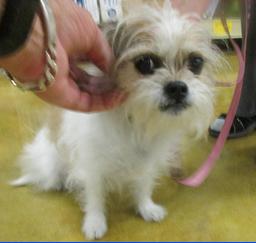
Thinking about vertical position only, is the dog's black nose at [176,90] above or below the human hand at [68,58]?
below

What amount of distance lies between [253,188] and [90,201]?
55cm

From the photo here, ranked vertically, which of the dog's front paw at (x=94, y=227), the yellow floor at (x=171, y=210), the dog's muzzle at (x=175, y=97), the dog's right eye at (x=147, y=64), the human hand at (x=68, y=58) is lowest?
the yellow floor at (x=171, y=210)

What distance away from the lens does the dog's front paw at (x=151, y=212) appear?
1258 millimetres

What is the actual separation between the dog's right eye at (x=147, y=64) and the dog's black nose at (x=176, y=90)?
0.06m

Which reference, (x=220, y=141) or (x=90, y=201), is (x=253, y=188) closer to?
(x=220, y=141)

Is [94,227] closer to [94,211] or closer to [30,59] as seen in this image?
[94,211]

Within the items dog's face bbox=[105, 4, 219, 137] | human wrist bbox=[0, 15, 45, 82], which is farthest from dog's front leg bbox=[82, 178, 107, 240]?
human wrist bbox=[0, 15, 45, 82]

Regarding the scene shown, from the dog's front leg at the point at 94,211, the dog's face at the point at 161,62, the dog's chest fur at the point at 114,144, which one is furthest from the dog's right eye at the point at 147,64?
Result: the dog's front leg at the point at 94,211

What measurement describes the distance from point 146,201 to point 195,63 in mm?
500

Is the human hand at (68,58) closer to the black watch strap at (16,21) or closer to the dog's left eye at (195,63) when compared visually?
the black watch strap at (16,21)

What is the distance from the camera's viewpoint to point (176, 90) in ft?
3.05

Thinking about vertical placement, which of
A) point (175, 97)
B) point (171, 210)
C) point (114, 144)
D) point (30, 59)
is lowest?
point (171, 210)

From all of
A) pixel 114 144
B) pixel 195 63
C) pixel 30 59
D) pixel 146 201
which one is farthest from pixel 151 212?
pixel 30 59

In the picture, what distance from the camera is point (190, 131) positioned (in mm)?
1220
